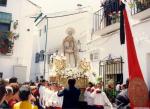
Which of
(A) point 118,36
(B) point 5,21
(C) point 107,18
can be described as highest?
(B) point 5,21

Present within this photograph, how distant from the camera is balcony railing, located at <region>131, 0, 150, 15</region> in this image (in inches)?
376

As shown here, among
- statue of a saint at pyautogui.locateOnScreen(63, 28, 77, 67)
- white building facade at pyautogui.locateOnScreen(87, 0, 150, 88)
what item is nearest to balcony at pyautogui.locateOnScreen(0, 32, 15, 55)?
statue of a saint at pyautogui.locateOnScreen(63, 28, 77, 67)

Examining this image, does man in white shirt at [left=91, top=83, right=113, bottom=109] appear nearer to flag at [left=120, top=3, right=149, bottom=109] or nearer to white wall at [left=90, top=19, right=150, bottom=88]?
white wall at [left=90, top=19, right=150, bottom=88]

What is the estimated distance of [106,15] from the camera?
1308cm

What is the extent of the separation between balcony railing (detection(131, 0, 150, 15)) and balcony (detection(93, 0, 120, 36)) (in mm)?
1337

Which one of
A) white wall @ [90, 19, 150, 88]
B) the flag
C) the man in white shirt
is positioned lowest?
the man in white shirt

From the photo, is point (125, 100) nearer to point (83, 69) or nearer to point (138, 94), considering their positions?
point (138, 94)

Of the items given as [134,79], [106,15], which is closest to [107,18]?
[106,15]

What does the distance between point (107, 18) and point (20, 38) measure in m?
8.82

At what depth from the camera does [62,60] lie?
10.8 m

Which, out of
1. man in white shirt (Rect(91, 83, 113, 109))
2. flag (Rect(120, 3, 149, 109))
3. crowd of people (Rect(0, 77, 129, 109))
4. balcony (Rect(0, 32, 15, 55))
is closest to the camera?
crowd of people (Rect(0, 77, 129, 109))

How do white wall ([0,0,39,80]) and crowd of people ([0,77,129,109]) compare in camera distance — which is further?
white wall ([0,0,39,80])

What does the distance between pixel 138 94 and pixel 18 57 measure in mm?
13547

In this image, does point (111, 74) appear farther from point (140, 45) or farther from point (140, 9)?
point (140, 9)
